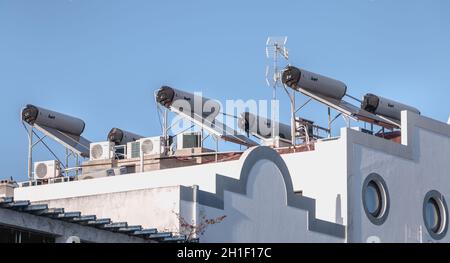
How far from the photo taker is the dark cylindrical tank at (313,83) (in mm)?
66250

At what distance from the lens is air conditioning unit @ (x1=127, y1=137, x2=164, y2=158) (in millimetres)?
67000

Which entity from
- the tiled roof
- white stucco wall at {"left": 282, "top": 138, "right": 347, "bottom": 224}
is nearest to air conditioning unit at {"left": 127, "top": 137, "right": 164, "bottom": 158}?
white stucco wall at {"left": 282, "top": 138, "right": 347, "bottom": 224}

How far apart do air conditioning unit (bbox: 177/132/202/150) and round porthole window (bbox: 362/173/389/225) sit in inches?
408

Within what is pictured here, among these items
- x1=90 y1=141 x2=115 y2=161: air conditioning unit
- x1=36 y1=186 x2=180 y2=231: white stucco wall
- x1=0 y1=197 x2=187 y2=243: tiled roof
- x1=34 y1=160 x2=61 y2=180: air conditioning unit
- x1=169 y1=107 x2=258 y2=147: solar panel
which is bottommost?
x1=0 y1=197 x2=187 y2=243: tiled roof

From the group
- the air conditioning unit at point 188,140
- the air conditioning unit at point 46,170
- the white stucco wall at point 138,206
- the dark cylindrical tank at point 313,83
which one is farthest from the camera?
the air conditioning unit at point 46,170

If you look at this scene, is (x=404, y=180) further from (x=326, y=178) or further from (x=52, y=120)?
(x=52, y=120)

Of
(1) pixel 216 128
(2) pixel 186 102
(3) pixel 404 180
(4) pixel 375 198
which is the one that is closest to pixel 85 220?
(4) pixel 375 198

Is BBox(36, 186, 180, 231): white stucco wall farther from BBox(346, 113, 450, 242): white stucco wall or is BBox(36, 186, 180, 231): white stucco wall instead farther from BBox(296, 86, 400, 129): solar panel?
BBox(296, 86, 400, 129): solar panel

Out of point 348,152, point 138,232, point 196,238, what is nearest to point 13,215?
point 138,232

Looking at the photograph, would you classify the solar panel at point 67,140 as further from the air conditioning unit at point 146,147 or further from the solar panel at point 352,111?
the solar panel at point 352,111

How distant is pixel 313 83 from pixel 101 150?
10708 mm

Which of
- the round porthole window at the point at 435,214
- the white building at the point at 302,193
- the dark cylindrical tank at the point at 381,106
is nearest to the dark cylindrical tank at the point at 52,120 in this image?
the white building at the point at 302,193

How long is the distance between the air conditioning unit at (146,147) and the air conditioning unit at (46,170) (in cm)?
385
